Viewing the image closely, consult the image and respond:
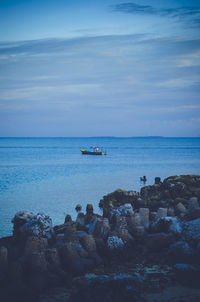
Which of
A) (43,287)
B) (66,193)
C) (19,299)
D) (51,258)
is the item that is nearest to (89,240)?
(51,258)

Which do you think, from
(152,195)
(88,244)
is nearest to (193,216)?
(88,244)

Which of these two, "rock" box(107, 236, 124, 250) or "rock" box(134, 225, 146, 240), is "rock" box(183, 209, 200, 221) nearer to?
"rock" box(134, 225, 146, 240)

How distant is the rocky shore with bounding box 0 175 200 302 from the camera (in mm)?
7559

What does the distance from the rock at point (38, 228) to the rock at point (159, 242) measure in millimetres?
3326

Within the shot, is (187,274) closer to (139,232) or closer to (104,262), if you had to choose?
(104,262)

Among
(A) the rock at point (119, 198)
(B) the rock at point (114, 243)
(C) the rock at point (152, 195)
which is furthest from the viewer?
(A) the rock at point (119, 198)

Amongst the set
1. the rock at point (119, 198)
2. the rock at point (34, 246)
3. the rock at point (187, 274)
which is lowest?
the rock at point (119, 198)

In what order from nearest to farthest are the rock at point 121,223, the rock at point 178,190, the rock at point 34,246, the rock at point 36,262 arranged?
the rock at point 36,262 → the rock at point 34,246 → the rock at point 121,223 → the rock at point 178,190

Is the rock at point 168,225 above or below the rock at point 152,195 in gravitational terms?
above

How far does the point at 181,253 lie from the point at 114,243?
2.02 m

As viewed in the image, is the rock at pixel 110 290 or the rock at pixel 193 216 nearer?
the rock at pixel 110 290

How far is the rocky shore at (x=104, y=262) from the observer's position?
24.8ft

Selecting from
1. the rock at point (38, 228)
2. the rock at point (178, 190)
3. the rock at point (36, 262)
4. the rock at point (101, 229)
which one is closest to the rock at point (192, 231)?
→ the rock at point (101, 229)

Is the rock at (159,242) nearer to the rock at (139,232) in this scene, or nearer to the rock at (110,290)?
the rock at (139,232)
